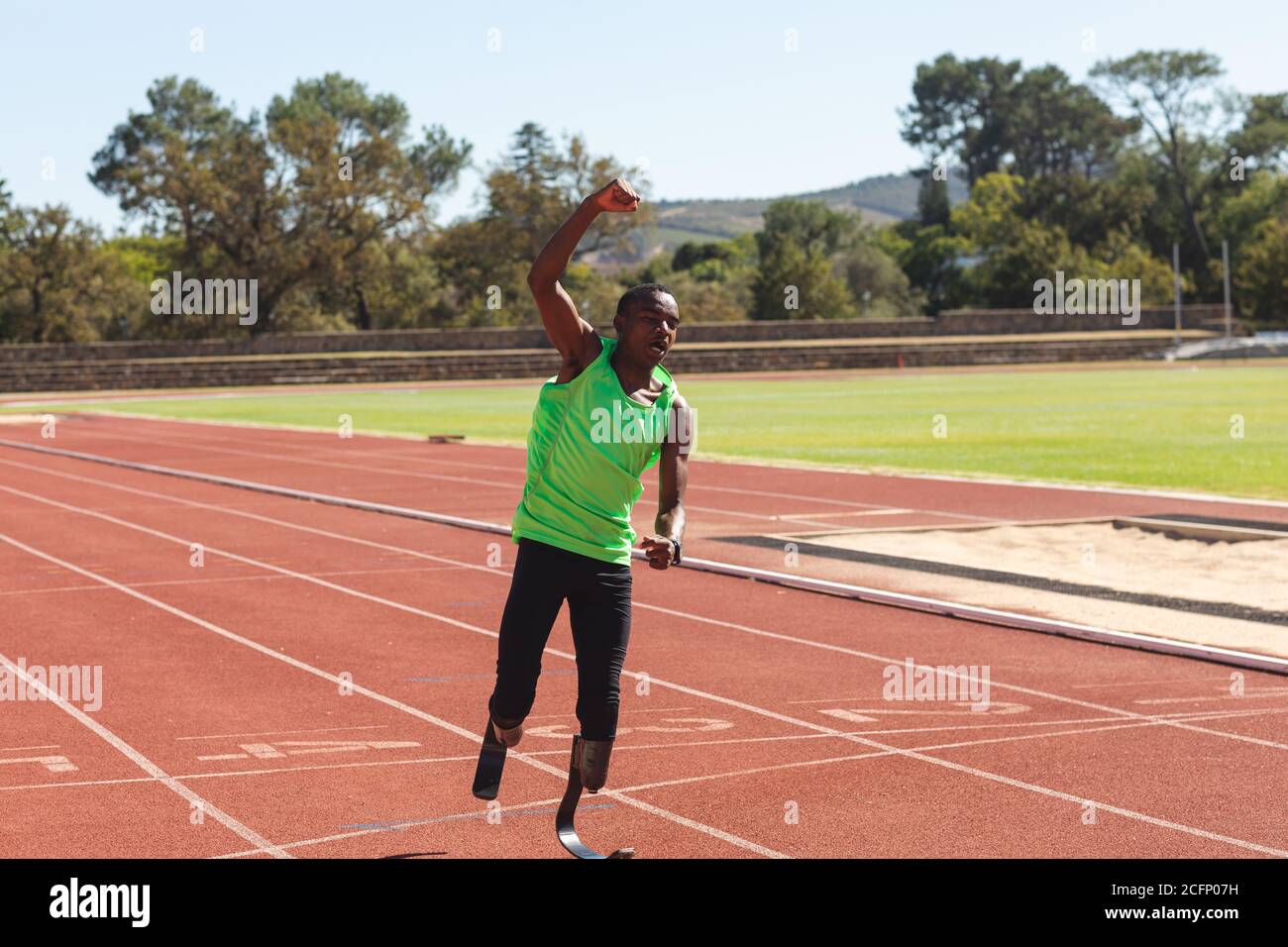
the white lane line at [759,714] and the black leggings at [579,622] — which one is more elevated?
the black leggings at [579,622]

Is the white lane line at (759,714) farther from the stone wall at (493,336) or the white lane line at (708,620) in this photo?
the stone wall at (493,336)

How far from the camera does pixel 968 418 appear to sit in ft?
105

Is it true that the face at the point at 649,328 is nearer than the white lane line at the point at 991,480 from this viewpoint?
Yes

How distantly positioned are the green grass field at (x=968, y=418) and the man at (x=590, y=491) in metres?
13.3

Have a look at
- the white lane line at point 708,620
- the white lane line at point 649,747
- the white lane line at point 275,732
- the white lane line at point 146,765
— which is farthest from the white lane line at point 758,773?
the white lane line at point 275,732

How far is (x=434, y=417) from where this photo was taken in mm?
37031

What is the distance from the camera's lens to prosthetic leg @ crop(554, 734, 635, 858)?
518cm

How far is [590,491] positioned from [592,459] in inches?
4.1

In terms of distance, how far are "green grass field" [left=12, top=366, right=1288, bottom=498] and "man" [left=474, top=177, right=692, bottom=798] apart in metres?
13.3

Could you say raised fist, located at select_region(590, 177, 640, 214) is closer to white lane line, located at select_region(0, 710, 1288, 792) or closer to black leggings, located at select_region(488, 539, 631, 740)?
black leggings, located at select_region(488, 539, 631, 740)

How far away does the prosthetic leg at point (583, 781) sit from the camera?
518cm

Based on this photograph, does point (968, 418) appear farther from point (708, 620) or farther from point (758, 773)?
point (758, 773)

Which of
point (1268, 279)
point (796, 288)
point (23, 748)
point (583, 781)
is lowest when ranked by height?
point (23, 748)

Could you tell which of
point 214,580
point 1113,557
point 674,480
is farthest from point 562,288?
point 1113,557
